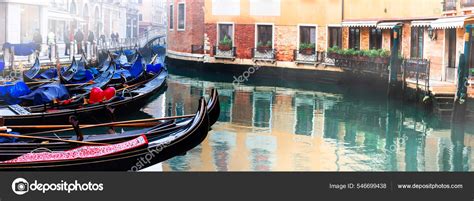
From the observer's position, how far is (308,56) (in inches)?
340

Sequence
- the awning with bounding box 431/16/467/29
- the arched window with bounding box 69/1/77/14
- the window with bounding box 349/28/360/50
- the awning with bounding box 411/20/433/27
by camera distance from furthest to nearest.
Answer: the arched window with bounding box 69/1/77/14, the window with bounding box 349/28/360/50, the awning with bounding box 411/20/433/27, the awning with bounding box 431/16/467/29

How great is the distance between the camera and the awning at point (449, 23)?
222 inches

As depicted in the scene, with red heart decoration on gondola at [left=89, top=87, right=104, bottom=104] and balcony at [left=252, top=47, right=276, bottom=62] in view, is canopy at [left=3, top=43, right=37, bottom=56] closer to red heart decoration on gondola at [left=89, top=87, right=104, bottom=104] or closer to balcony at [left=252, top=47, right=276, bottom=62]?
red heart decoration on gondola at [left=89, top=87, right=104, bottom=104]

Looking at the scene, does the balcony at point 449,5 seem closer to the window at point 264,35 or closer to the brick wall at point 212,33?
the window at point 264,35

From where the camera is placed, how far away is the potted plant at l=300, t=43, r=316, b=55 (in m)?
8.70

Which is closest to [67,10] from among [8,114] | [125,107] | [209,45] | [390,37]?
[209,45]

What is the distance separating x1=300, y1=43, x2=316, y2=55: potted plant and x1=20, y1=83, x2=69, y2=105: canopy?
14.6 ft

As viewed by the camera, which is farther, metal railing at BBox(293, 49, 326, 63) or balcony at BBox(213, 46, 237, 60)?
balcony at BBox(213, 46, 237, 60)

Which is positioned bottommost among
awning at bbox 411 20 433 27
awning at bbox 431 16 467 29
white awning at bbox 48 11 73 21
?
awning at bbox 431 16 467 29

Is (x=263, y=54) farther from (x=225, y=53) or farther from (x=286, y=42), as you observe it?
(x=225, y=53)

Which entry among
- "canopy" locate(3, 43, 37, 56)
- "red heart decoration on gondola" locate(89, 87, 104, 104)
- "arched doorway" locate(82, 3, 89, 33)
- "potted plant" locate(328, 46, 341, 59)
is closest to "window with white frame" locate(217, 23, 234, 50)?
"potted plant" locate(328, 46, 341, 59)

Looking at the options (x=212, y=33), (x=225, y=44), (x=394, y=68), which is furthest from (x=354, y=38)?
(x=212, y=33)

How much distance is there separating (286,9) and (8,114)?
5280mm

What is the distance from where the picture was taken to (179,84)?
8.31 m
